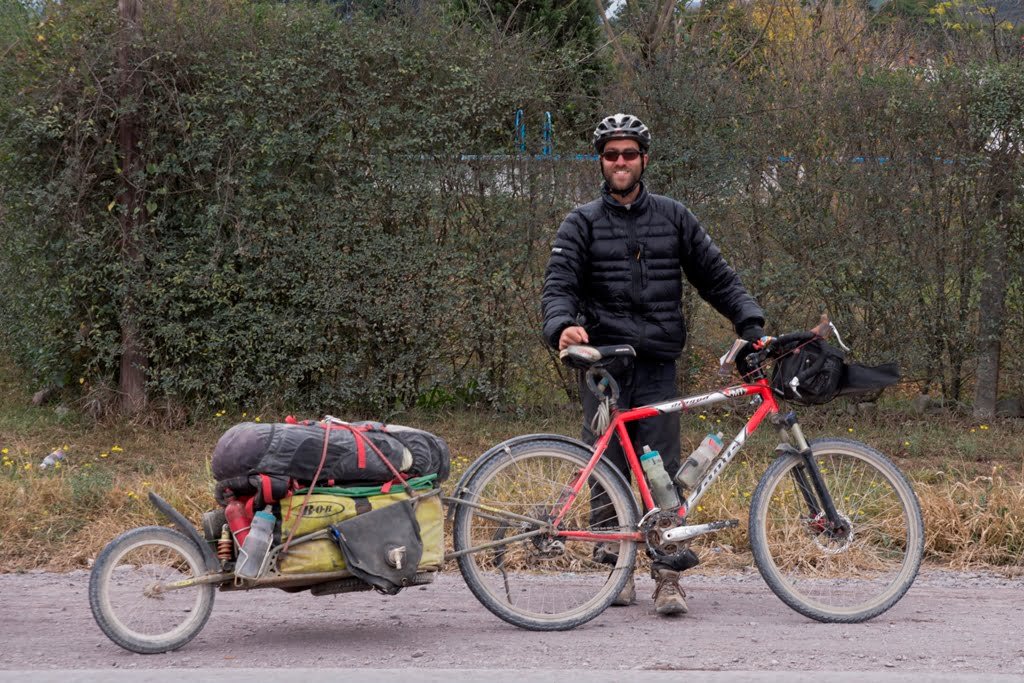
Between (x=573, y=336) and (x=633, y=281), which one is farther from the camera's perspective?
(x=633, y=281)

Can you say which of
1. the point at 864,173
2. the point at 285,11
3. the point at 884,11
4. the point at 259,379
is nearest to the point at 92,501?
the point at 259,379

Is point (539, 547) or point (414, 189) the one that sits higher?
point (414, 189)

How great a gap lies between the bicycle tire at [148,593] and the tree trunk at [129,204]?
4.93m

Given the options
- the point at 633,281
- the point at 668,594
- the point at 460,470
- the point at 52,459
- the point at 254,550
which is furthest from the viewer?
the point at 52,459

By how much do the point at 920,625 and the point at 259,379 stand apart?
18.7 feet

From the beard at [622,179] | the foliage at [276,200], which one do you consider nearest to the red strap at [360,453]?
the beard at [622,179]

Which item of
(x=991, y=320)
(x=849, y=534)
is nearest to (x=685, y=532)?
(x=849, y=534)

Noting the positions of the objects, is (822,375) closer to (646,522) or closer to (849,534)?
(849,534)

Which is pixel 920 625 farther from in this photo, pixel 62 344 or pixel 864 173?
pixel 62 344

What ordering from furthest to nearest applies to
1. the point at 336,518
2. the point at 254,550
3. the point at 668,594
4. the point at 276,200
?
the point at 276,200 < the point at 668,594 < the point at 336,518 < the point at 254,550

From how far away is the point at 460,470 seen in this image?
26.9 ft

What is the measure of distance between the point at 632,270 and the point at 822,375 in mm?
905

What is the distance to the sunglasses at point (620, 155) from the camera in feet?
17.8

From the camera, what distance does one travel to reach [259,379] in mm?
9586
